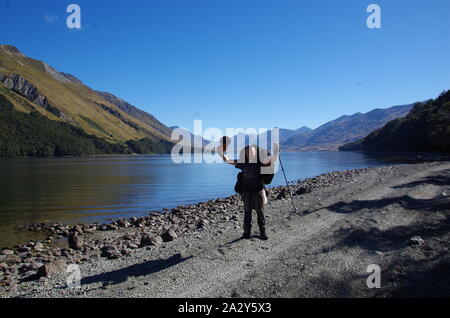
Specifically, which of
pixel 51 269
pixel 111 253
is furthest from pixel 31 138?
pixel 51 269

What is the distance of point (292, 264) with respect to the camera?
25.6 ft

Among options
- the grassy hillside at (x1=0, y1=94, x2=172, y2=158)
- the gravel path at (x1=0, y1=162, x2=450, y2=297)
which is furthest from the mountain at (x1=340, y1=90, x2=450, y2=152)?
the grassy hillside at (x1=0, y1=94, x2=172, y2=158)

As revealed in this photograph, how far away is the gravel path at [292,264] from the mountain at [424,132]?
77.2m

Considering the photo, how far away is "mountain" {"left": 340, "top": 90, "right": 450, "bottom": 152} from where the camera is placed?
253 ft

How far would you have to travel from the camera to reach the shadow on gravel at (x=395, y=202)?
43.7 feet

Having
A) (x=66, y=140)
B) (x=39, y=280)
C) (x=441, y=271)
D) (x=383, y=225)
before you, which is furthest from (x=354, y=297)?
(x=66, y=140)

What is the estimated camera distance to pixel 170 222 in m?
19.0

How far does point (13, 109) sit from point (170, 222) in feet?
737

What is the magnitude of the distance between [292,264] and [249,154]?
3.68m

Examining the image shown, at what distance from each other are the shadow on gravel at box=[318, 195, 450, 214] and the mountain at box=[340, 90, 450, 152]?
231 feet

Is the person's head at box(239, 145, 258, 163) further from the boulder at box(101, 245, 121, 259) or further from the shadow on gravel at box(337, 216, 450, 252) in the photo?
the boulder at box(101, 245, 121, 259)

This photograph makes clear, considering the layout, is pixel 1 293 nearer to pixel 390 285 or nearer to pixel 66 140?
pixel 390 285

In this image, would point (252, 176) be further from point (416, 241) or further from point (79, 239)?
point (79, 239)

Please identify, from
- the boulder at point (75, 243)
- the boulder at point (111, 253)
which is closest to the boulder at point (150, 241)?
the boulder at point (111, 253)
